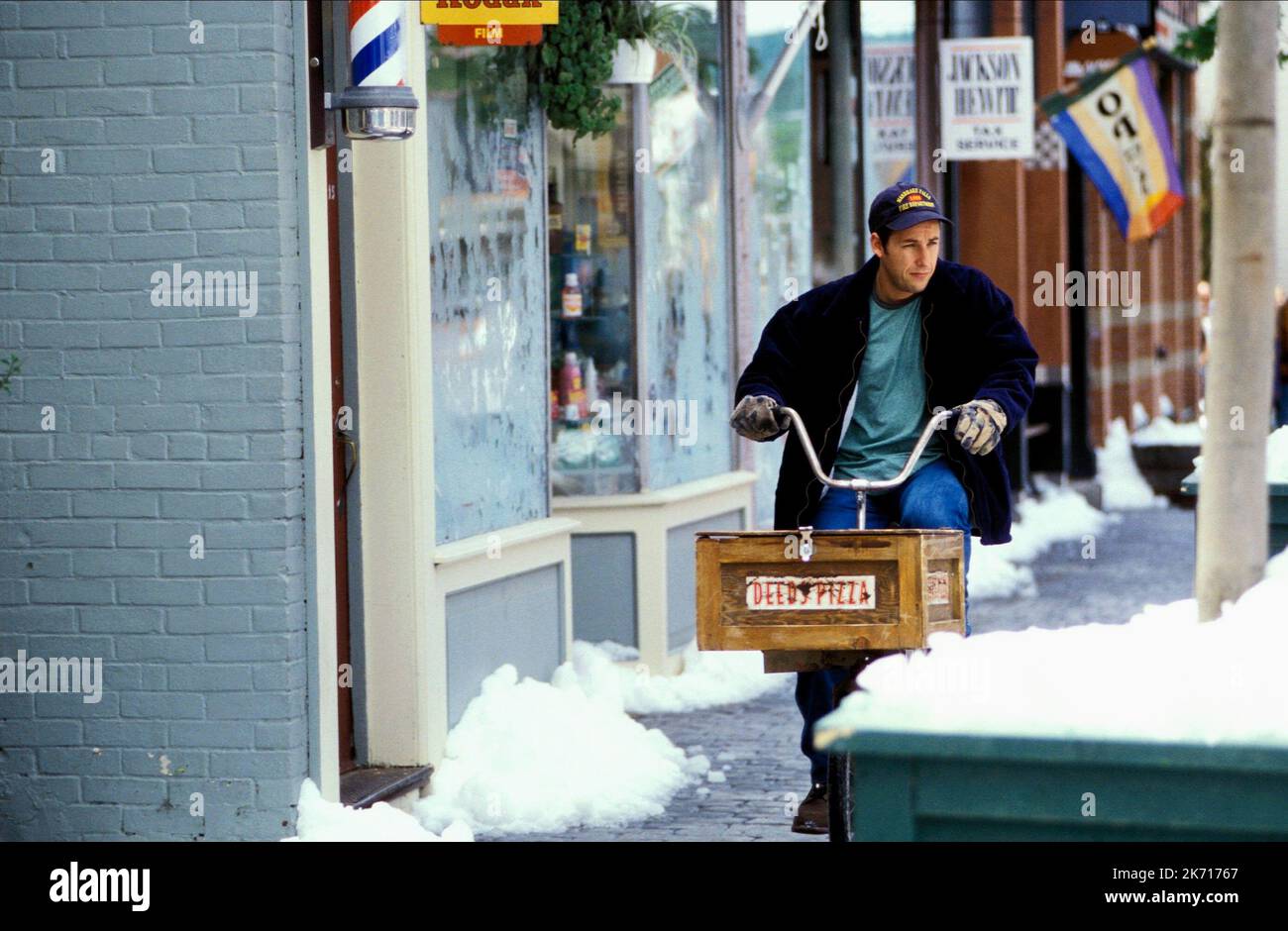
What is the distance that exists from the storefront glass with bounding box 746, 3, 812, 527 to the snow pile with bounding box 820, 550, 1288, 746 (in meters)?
7.41

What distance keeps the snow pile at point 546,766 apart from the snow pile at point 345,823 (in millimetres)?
591

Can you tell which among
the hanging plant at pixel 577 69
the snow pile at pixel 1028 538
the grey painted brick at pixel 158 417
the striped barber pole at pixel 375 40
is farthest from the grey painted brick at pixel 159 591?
the snow pile at pixel 1028 538

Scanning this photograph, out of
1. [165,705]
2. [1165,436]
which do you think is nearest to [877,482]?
[165,705]

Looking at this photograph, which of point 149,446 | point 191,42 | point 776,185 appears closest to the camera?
point 191,42

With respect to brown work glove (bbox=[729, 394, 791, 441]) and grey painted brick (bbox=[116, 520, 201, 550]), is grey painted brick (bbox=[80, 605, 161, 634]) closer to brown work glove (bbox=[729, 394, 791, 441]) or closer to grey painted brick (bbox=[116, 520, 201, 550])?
grey painted brick (bbox=[116, 520, 201, 550])

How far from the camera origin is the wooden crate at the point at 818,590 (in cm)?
416

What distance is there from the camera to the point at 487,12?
6684mm

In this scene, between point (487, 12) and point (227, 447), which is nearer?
point (227, 447)

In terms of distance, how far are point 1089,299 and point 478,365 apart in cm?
1392

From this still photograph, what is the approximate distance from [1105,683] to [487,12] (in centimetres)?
421

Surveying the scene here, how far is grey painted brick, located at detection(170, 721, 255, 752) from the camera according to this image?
5887 millimetres

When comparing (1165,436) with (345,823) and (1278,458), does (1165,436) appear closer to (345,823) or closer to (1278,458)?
(1278,458)
